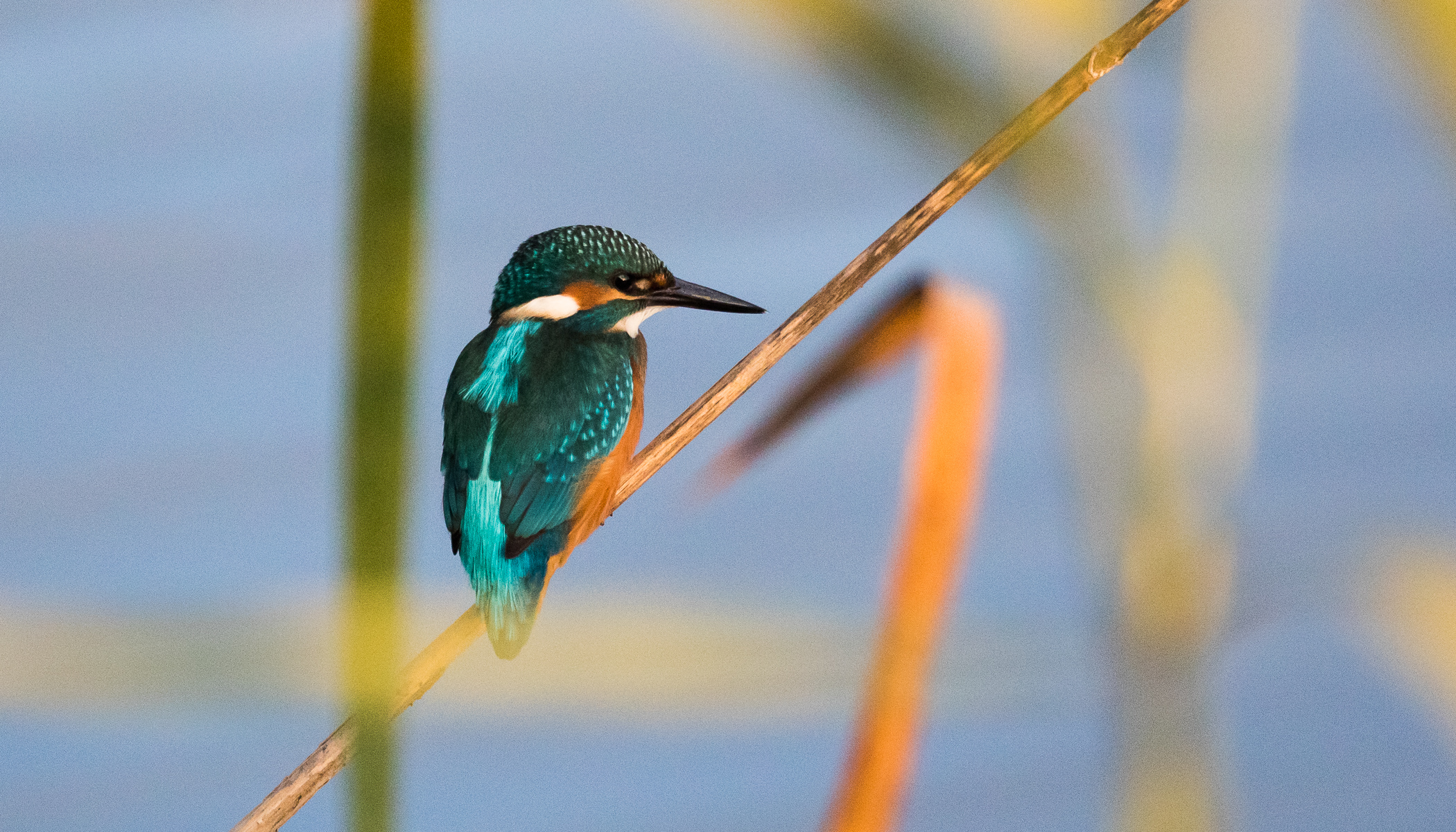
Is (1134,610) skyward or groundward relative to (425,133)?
groundward

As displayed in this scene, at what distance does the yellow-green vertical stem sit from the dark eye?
1.24m

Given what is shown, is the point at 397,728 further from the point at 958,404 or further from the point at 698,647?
the point at 958,404

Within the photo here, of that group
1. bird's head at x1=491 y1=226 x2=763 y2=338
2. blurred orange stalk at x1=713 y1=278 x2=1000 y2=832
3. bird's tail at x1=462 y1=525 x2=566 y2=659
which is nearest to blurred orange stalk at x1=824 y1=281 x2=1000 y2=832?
blurred orange stalk at x1=713 y1=278 x2=1000 y2=832

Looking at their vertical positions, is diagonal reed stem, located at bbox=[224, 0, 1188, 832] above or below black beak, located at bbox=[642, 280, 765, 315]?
below

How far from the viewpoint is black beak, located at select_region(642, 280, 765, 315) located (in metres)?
1.58

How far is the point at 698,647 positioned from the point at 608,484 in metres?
0.93

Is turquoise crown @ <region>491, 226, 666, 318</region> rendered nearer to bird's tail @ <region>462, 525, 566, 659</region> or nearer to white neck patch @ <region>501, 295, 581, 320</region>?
white neck patch @ <region>501, 295, 581, 320</region>

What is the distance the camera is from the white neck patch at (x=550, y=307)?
1688 millimetres

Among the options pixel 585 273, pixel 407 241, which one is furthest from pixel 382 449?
pixel 585 273

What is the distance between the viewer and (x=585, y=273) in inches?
66.4

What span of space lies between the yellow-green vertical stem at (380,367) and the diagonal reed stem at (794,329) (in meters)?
0.19

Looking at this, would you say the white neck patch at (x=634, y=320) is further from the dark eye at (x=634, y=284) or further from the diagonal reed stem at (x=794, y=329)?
the diagonal reed stem at (x=794, y=329)

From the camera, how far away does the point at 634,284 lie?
1674 millimetres

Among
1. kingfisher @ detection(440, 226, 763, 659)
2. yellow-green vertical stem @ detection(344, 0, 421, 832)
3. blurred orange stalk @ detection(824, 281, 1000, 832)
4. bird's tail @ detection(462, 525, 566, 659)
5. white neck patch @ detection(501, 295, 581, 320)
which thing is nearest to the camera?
Result: yellow-green vertical stem @ detection(344, 0, 421, 832)
